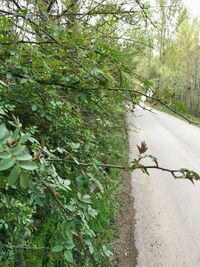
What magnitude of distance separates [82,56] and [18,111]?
2.85 ft

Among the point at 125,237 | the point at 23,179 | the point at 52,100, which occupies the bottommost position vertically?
the point at 125,237

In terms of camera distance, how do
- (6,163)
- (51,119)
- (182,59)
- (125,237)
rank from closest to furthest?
(6,163) → (51,119) → (125,237) → (182,59)

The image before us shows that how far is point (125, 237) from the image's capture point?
15.9ft

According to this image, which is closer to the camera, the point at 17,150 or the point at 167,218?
the point at 17,150

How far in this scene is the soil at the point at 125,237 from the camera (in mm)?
4262

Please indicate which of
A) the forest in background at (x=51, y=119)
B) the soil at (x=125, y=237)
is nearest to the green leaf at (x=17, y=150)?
the forest in background at (x=51, y=119)

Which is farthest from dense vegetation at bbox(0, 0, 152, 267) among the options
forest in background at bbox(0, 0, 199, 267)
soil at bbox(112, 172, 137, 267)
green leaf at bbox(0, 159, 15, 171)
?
soil at bbox(112, 172, 137, 267)

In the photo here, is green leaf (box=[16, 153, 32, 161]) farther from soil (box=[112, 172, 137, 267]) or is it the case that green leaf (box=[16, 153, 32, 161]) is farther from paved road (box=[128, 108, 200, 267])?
soil (box=[112, 172, 137, 267])

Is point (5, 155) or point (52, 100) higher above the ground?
point (5, 155)

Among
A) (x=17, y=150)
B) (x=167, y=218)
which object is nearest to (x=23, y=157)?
(x=17, y=150)

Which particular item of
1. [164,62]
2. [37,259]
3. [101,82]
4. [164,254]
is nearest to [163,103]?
[101,82]

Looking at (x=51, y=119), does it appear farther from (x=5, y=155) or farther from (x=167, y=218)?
(x=167, y=218)

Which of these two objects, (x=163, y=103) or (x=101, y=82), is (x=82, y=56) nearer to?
(x=101, y=82)

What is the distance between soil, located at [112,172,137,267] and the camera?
168 inches
